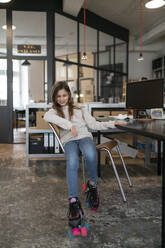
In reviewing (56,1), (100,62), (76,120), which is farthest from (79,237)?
(100,62)

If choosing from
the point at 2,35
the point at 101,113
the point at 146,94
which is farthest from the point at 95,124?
the point at 2,35

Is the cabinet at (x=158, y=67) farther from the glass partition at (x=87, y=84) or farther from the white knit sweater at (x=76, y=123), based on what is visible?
the white knit sweater at (x=76, y=123)

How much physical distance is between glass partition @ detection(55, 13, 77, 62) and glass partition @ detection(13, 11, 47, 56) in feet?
1.12

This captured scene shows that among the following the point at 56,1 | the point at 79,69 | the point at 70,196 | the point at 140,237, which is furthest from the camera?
the point at 79,69

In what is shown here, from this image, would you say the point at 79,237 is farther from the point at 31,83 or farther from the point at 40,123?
the point at 31,83

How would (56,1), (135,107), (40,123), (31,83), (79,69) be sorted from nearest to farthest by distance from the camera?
(135,107) < (40,123) < (56,1) < (79,69) < (31,83)

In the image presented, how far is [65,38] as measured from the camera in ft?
19.5

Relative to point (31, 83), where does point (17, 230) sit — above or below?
below

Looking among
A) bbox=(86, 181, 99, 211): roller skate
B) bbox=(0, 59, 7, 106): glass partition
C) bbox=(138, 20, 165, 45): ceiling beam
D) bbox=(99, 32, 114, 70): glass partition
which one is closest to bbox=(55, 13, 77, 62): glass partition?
bbox=(99, 32, 114, 70): glass partition

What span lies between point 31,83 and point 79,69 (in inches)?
195

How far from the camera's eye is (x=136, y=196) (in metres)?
2.22

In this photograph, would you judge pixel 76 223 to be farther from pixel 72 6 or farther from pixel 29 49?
pixel 72 6

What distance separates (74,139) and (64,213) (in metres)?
0.61

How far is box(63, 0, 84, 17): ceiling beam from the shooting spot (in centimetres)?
496
